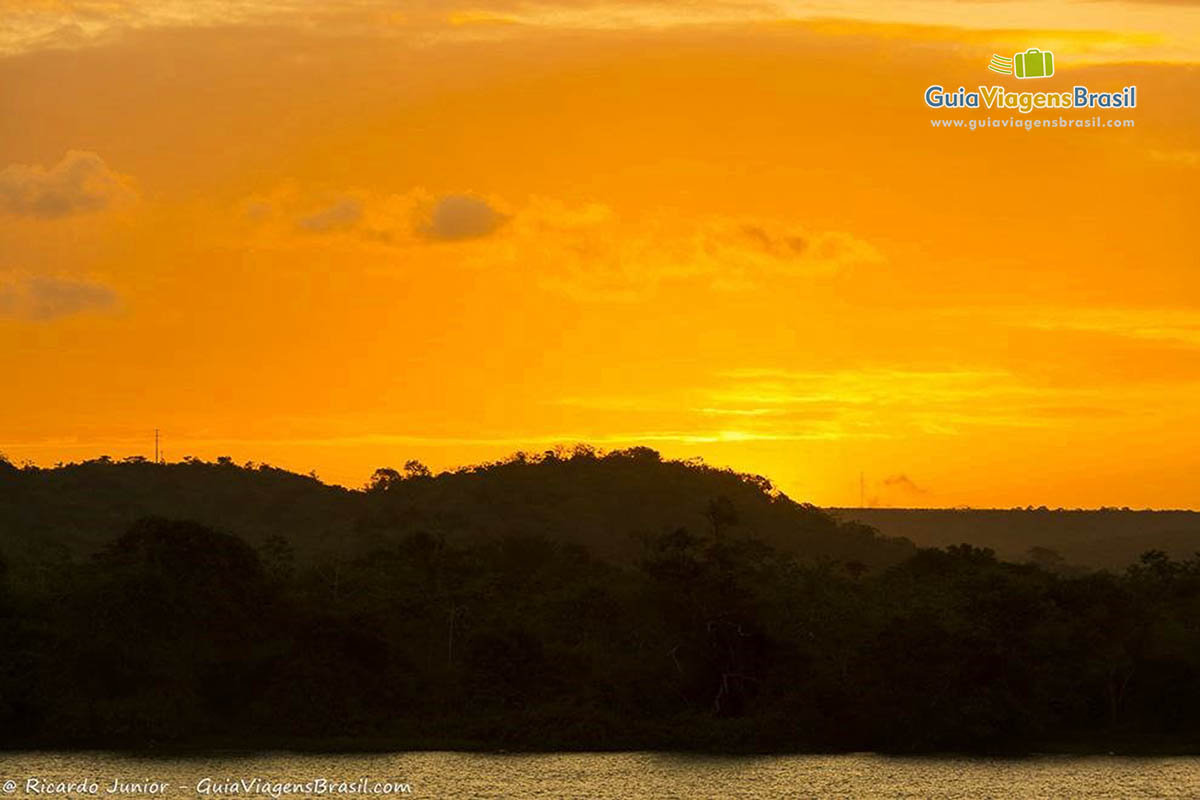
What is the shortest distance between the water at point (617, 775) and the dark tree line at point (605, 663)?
297 cm

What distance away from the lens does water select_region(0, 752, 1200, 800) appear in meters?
66.6

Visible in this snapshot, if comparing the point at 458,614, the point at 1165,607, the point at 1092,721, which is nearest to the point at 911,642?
the point at 1092,721

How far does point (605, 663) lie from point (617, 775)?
14895 mm

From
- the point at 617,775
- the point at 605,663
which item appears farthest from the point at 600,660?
the point at 617,775

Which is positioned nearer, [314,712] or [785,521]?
[314,712]

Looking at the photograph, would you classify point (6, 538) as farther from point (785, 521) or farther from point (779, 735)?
point (779, 735)

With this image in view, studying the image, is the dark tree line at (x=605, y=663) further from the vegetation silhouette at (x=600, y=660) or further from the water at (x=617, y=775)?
the water at (x=617, y=775)

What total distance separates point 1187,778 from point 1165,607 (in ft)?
62.4

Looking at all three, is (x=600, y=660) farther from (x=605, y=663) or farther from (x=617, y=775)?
(x=617, y=775)

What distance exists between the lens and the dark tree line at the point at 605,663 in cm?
8012

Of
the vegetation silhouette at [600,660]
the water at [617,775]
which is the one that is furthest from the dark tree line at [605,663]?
the water at [617,775]

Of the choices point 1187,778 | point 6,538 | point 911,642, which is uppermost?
point 6,538

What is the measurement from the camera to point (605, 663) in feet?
285

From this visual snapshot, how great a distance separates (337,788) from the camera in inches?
2638
